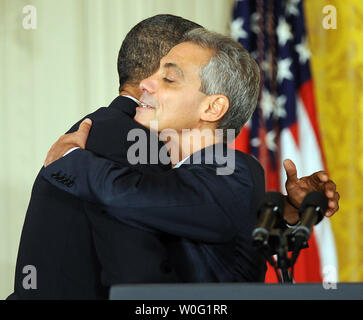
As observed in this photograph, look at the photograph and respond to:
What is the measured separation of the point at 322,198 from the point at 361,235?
9.41 feet

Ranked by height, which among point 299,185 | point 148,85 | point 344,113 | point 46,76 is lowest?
point 299,185

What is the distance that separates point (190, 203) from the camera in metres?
1.75

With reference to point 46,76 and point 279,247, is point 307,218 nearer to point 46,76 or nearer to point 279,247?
point 279,247

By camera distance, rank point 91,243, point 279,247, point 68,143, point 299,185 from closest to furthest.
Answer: point 279,247 → point 68,143 → point 91,243 → point 299,185

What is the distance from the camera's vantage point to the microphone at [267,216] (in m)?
1.37

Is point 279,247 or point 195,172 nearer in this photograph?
point 279,247

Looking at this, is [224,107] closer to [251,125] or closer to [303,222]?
[303,222]

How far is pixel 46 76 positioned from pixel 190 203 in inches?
108

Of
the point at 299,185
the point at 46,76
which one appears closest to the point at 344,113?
the point at 46,76

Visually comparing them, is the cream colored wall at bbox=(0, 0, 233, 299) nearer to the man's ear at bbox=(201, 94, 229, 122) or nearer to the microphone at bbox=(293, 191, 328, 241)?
the man's ear at bbox=(201, 94, 229, 122)

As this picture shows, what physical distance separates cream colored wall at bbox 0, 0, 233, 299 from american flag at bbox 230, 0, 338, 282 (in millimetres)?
245

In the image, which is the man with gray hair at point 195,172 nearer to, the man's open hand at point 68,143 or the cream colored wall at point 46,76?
the man's open hand at point 68,143

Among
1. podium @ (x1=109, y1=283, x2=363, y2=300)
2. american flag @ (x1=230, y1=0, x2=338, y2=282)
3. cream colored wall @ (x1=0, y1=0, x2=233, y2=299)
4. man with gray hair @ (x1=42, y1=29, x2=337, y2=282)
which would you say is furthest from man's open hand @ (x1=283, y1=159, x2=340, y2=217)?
cream colored wall @ (x1=0, y1=0, x2=233, y2=299)

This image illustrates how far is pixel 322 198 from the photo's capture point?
150 cm
